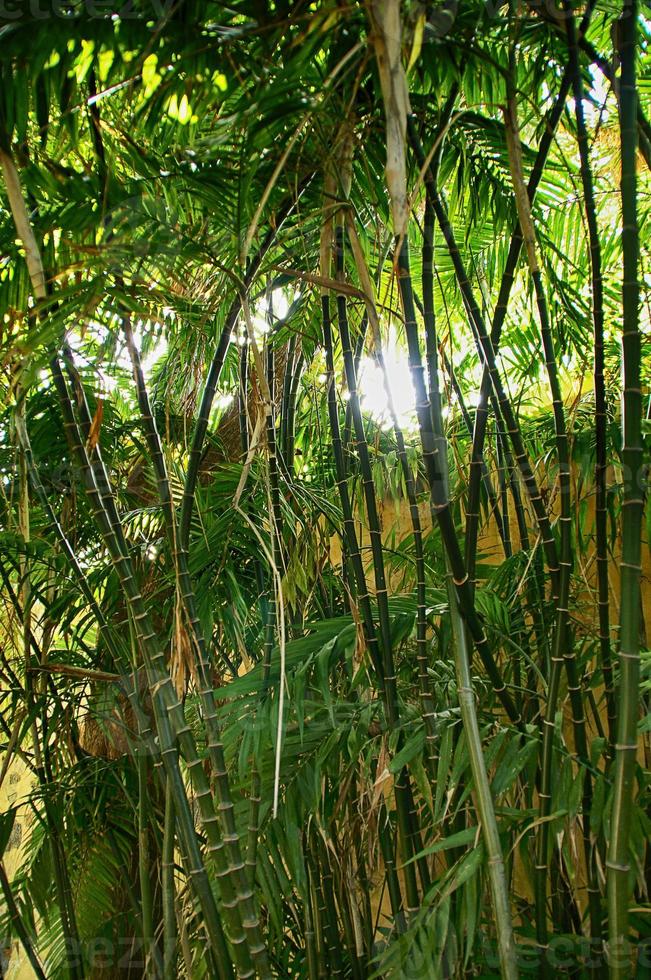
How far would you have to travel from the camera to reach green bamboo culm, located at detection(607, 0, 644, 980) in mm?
787

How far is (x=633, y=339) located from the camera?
82 centimetres

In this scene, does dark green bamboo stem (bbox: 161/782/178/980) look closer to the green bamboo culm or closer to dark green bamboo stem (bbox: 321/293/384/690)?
dark green bamboo stem (bbox: 321/293/384/690)

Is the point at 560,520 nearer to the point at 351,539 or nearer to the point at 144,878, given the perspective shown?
the point at 351,539

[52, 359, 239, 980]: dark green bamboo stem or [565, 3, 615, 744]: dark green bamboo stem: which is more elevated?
[565, 3, 615, 744]: dark green bamboo stem

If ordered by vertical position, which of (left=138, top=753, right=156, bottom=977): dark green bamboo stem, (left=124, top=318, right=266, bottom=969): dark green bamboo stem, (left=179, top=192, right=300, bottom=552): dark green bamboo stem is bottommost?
(left=138, top=753, right=156, bottom=977): dark green bamboo stem

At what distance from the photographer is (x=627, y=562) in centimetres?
81

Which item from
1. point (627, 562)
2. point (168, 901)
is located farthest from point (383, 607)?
point (168, 901)

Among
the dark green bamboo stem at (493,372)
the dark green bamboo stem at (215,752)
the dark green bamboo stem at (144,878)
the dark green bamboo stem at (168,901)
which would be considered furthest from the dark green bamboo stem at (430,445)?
the dark green bamboo stem at (144,878)

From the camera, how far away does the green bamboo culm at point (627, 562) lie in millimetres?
787

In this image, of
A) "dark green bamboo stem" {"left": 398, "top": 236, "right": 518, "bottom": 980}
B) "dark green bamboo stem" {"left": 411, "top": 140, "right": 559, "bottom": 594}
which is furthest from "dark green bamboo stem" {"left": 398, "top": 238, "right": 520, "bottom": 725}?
"dark green bamboo stem" {"left": 411, "top": 140, "right": 559, "bottom": 594}

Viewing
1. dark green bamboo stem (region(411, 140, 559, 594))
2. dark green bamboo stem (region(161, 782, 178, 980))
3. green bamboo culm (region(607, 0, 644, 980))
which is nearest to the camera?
green bamboo culm (region(607, 0, 644, 980))

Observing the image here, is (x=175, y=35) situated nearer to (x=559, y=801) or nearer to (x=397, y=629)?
(x=397, y=629)

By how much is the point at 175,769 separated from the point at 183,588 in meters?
0.24

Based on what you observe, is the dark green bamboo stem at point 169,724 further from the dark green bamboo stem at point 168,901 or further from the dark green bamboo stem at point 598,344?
the dark green bamboo stem at point 598,344
